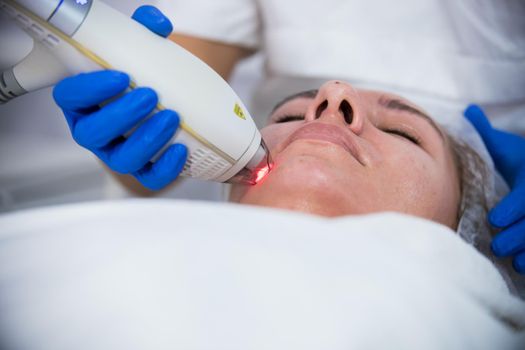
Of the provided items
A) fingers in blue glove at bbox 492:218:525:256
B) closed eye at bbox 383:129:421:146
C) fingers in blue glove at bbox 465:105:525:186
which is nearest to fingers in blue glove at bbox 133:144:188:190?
closed eye at bbox 383:129:421:146

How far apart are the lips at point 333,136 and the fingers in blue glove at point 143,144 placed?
0.26 metres

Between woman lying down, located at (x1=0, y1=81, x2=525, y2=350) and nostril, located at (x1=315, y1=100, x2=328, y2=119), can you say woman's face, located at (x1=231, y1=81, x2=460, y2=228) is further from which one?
woman lying down, located at (x1=0, y1=81, x2=525, y2=350)

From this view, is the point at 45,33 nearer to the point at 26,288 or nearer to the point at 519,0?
the point at 26,288

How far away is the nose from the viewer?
0.89 meters

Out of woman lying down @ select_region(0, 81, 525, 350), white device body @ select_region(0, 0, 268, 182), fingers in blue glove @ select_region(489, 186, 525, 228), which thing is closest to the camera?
woman lying down @ select_region(0, 81, 525, 350)

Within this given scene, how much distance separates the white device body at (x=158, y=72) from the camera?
2.22ft

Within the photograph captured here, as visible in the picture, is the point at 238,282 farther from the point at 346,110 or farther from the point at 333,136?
the point at 346,110

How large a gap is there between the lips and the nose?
0.02 meters

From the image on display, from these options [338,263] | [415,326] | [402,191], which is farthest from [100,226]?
[402,191]

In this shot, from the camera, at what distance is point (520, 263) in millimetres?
989

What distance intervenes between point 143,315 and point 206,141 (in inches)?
11.7

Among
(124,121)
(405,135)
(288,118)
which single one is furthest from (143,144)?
(405,135)

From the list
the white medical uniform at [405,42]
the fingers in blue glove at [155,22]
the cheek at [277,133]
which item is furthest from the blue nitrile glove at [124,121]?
the white medical uniform at [405,42]

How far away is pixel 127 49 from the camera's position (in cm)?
69
